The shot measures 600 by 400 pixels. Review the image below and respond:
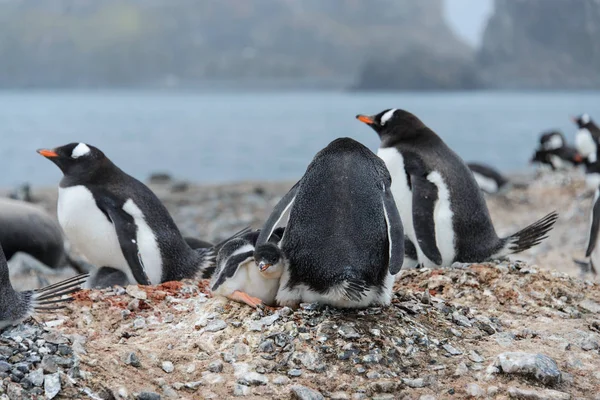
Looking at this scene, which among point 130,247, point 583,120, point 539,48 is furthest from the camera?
point 539,48

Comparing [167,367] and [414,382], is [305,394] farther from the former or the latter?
[167,367]

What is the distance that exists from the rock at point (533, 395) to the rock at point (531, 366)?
116 mm

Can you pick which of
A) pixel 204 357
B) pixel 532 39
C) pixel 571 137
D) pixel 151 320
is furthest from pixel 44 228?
pixel 532 39

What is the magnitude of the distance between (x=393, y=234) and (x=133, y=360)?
1362 mm

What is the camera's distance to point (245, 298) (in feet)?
13.2

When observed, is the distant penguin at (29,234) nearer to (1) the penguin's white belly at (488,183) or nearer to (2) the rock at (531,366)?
(2) the rock at (531,366)

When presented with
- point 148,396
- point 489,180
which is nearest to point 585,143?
point 489,180

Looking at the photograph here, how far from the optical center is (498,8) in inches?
6058

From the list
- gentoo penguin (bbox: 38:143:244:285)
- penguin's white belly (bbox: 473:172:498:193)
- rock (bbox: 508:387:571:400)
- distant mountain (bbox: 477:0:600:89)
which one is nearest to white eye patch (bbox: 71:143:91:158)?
gentoo penguin (bbox: 38:143:244:285)

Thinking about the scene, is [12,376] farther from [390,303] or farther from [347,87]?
[347,87]

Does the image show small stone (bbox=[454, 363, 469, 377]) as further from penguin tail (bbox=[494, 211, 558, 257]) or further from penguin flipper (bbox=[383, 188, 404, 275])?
penguin tail (bbox=[494, 211, 558, 257])

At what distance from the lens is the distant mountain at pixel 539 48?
134 meters

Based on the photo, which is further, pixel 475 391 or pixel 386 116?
pixel 386 116

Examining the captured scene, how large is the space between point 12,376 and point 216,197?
10650 mm
